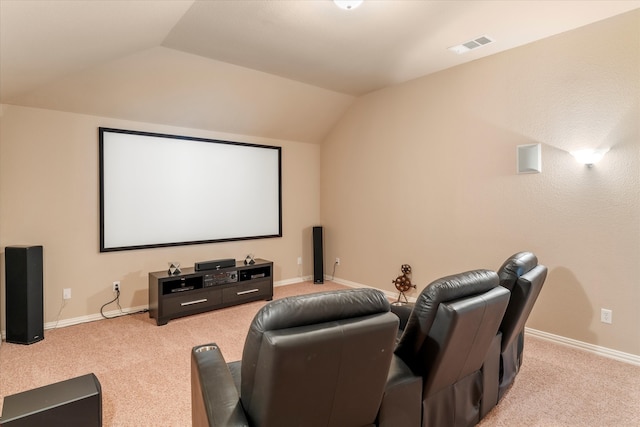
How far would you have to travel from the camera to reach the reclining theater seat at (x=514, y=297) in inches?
89.4

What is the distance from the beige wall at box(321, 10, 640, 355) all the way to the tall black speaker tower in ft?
12.8

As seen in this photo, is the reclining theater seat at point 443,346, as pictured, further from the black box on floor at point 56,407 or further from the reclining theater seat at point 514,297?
the black box on floor at point 56,407

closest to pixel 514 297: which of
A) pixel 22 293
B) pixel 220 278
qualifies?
pixel 220 278

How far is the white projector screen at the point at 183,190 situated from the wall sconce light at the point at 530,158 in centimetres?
335

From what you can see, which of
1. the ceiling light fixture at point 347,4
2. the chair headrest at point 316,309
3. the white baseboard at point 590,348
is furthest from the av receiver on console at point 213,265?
the white baseboard at point 590,348

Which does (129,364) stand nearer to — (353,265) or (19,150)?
(19,150)

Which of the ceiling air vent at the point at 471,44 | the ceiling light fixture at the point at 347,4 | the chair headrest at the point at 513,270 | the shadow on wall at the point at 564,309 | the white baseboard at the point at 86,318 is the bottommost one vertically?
the white baseboard at the point at 86,318

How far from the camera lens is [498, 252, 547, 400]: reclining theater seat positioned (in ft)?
7.45

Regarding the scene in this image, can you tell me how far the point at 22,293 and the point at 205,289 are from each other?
1708 millimetres

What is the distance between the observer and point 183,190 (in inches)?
183

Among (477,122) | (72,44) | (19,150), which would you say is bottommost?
(19,150)

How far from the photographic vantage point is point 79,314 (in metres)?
3.97

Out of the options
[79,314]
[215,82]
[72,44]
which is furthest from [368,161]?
[79,314]

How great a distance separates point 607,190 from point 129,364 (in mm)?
4384
